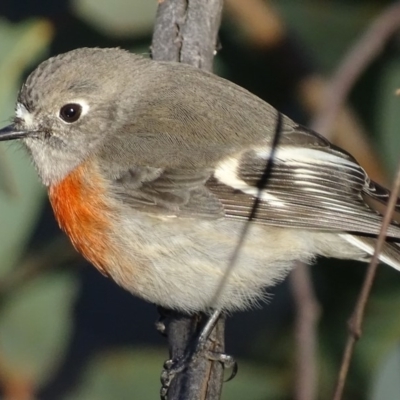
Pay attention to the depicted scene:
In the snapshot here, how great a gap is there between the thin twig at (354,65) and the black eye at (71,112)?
99 centimetres

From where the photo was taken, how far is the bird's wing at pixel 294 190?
3.47 meters

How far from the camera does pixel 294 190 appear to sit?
3.53 m

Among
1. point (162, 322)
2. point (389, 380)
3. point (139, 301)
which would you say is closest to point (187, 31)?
point (162, 322)

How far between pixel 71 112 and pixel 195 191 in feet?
2.00

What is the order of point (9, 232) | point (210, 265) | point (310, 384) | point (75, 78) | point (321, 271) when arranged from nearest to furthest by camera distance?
point (310, 384) → point (210, 265) → point (75, 78) → point (9, 232) → point (321, 271)

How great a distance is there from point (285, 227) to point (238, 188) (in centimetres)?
22

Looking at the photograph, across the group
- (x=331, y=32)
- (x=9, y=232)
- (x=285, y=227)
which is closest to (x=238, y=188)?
(x=285, y=227)

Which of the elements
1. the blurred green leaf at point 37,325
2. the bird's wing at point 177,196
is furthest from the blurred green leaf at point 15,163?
the bird's wing at point 177,196

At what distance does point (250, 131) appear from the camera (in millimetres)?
3584

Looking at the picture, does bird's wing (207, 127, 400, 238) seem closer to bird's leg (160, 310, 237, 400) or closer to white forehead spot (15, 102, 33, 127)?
bird's leg (160, 310, 237, 400)

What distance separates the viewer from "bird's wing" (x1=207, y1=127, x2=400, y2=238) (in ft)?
11.4

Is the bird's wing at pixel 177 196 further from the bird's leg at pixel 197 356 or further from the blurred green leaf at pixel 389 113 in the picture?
the blurred green leaf at pixel 389 113

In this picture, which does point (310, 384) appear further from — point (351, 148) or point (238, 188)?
point (351, 148)

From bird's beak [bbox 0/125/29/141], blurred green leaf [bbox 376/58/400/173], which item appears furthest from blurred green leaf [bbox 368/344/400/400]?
bird's beak [bbox 0/125/29/141]
